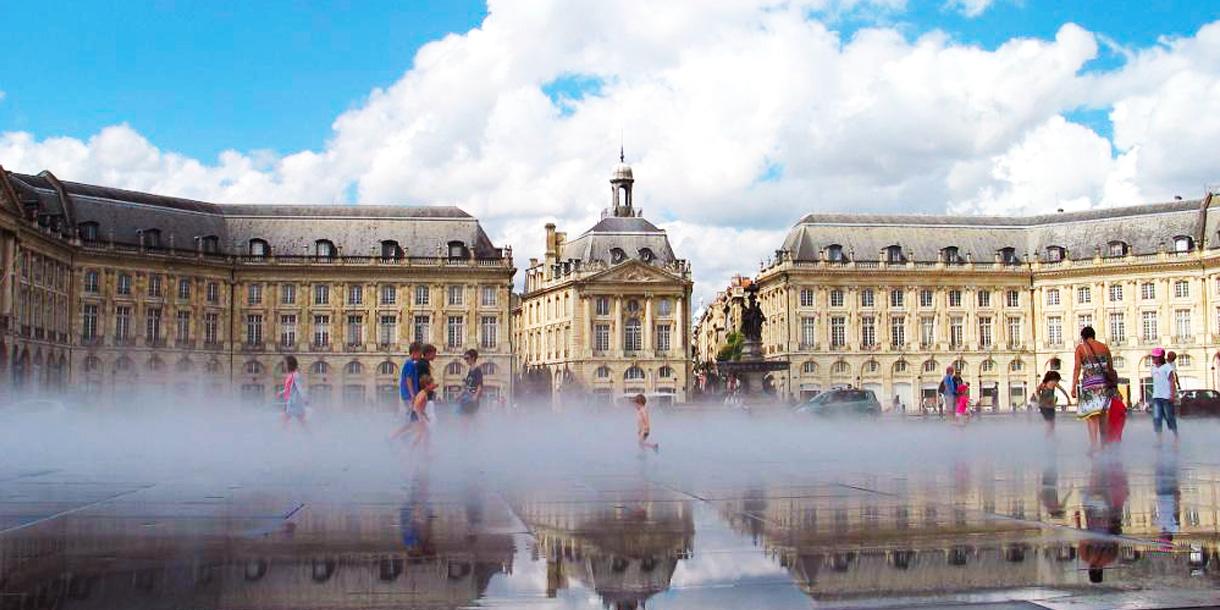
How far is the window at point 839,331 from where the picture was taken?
9894 centimetres

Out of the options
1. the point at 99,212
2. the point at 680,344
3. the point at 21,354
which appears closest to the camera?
the point at 21,354

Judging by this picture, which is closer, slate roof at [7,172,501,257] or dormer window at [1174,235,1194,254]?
slate roof at [7,172,501,257]

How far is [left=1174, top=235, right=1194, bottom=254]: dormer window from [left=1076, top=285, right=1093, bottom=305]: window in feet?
22.8

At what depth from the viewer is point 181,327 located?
8831 cm

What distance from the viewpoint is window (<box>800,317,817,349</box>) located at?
98.7 m

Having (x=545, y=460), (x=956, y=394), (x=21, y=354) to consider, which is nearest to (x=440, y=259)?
(x=21, y=354)

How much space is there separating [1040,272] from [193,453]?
8714 centimetres

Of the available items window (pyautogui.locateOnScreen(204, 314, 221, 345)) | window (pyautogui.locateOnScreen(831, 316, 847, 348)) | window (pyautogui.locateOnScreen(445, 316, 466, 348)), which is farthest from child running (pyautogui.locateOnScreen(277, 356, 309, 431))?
Result: window (pyautogui.locateOnScreen(831, 316, 847, 348))

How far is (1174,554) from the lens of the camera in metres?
9.15

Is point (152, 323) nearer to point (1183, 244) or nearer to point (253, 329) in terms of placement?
point (253, 329)

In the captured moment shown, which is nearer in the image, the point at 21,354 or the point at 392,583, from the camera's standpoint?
the point at 392,583

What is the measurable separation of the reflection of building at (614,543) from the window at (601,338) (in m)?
85.4

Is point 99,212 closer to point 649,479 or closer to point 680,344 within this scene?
point 680,344

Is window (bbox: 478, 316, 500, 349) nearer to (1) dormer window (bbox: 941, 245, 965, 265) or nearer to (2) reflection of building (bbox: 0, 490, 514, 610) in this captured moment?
(1) dormer window (bbox: 941, 245, 965, 265)
